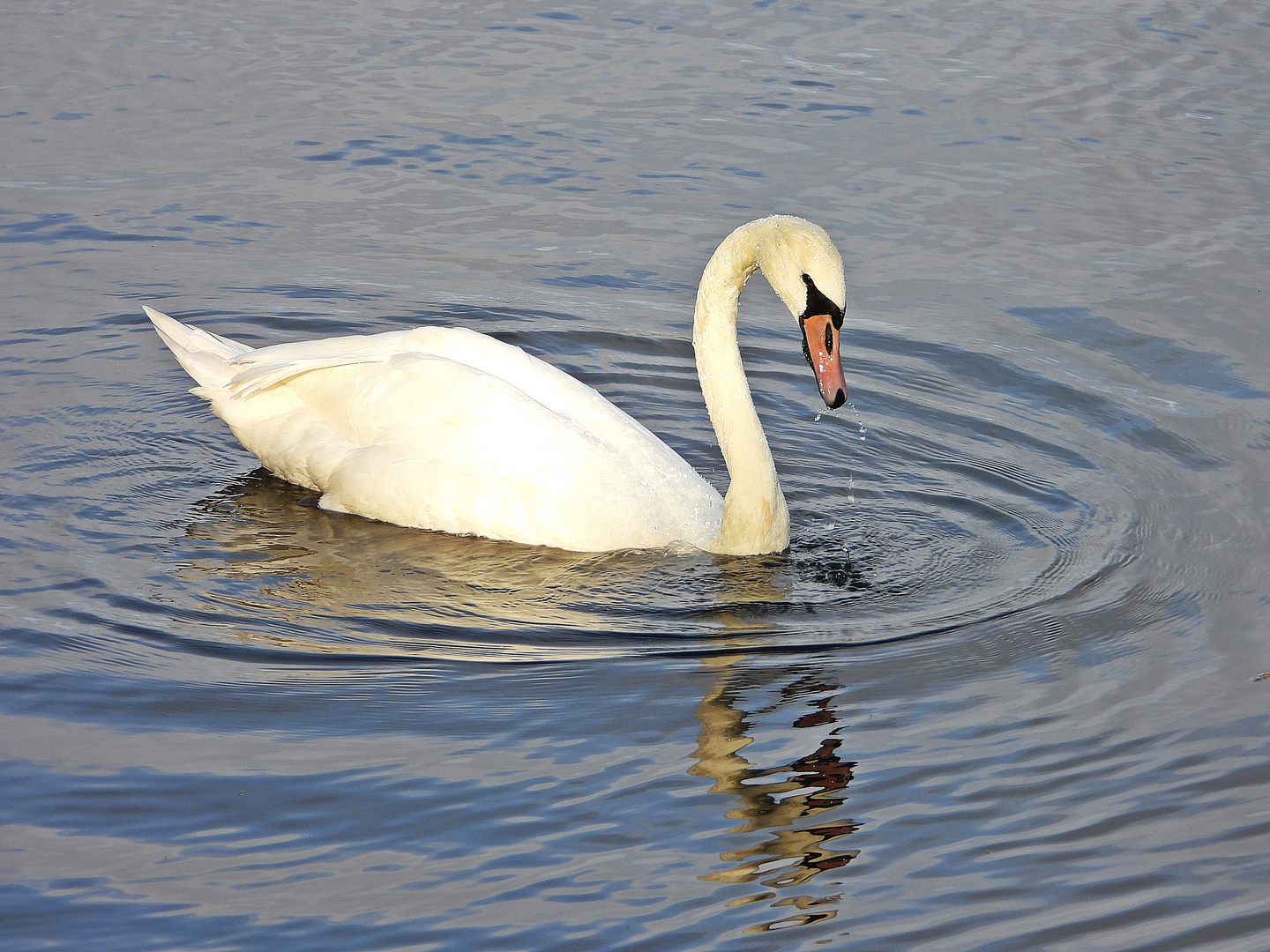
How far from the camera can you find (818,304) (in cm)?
635

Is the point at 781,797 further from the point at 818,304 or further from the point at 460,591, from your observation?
the point at 818,304

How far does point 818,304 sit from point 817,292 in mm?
53

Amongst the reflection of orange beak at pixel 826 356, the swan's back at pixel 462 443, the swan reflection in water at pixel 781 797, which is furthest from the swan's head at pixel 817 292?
the swan reflection in water at pixel 781 797

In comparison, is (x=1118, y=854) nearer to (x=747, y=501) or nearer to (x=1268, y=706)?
(x=1268, y=706)

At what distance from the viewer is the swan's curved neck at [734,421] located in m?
6.91

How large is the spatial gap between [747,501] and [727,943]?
2.88 metres

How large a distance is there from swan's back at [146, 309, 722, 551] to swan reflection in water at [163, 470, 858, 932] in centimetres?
13

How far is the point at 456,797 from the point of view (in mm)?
4945

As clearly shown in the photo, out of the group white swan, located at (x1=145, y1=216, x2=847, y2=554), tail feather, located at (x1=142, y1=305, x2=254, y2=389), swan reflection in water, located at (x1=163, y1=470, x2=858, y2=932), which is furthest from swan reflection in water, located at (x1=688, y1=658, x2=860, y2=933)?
tail feather, located at (x1=142, y1=305, x2=254, y2=389)

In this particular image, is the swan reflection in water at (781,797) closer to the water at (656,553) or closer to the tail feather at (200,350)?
the water at (656,553)

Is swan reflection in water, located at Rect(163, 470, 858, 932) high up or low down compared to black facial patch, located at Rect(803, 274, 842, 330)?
down

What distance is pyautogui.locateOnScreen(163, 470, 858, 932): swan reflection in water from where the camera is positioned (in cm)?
504

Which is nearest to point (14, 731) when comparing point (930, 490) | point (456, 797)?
point (456, 797)

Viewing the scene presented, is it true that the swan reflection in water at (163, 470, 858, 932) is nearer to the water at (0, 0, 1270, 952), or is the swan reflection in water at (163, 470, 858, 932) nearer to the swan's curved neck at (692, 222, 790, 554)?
the water at (0, 0, 1270, 952)
